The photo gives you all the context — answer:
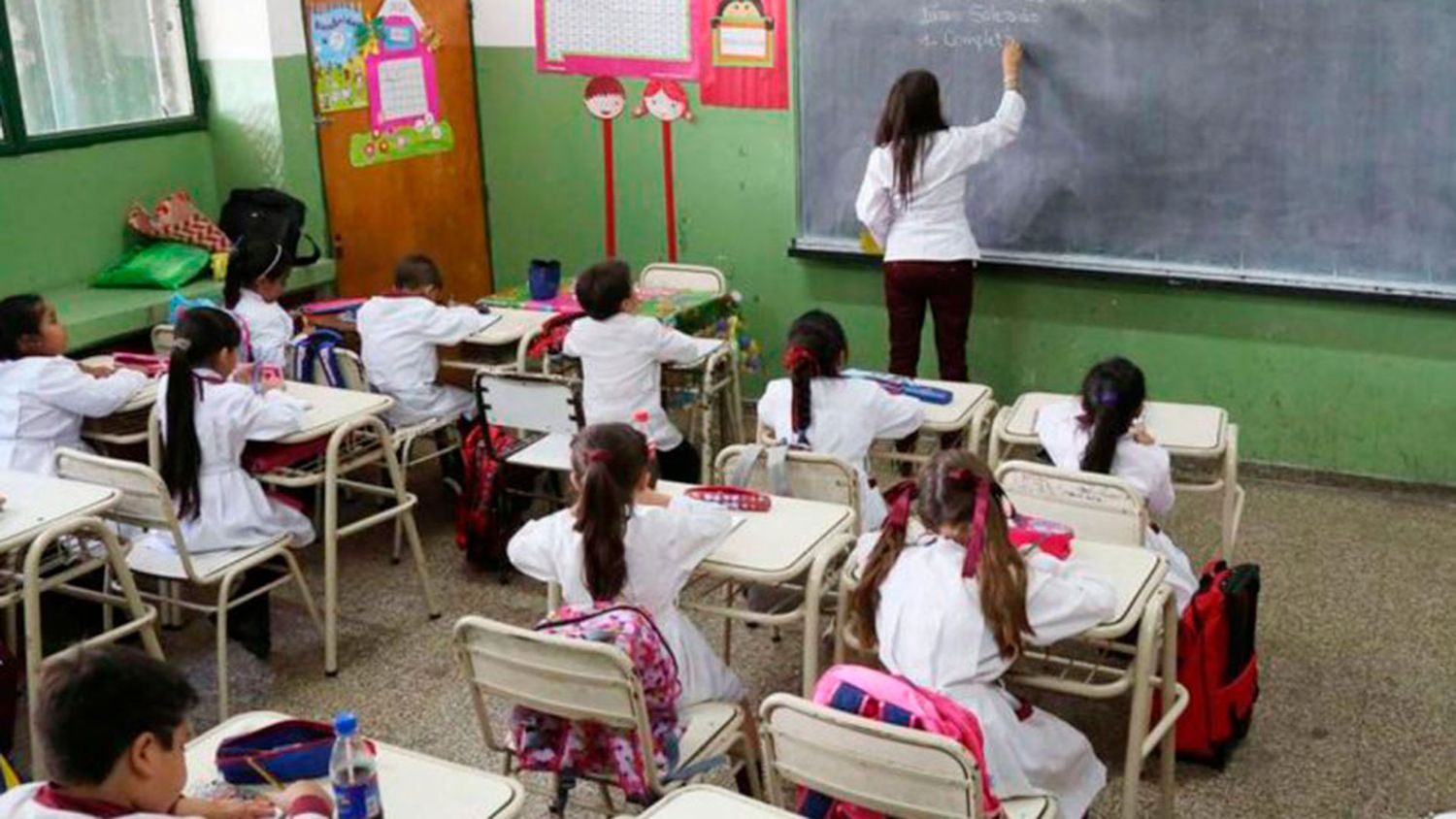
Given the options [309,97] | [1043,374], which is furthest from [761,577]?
[309,97]

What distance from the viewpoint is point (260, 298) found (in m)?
4.79

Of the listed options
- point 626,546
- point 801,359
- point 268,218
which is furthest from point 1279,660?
point 268,218

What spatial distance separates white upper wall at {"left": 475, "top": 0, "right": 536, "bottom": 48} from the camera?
20.4 feet

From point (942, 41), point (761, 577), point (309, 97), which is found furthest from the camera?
point (309, 97)

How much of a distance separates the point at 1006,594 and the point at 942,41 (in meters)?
3.26

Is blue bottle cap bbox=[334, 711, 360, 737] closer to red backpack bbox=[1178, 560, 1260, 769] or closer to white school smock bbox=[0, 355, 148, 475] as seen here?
red backpack bbox=[1178, 560, 1260, 769]

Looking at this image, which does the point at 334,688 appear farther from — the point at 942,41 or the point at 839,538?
the point at 942,41

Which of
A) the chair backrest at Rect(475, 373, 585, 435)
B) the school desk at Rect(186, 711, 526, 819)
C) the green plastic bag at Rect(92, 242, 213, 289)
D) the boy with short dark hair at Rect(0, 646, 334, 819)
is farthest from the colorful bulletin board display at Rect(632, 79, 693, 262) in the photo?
the boy with short dark hair at Rect(0, 646, 334, 819)

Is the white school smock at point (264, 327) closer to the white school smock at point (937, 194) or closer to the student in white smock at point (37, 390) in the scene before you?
the student in white smock at point (37, 390)

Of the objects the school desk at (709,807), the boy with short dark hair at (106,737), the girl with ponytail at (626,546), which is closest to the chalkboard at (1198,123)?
the girl with ponytail at (626,546)

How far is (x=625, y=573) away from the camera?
9.18 ft

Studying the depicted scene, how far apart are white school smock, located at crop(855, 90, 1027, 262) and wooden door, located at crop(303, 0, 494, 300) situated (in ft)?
6.69

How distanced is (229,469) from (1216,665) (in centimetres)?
244

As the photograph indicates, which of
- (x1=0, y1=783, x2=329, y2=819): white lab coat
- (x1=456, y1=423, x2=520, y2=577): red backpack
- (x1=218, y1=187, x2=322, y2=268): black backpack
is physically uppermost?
(x1=218, y1=187, x2=322, y2=268): black backpack
